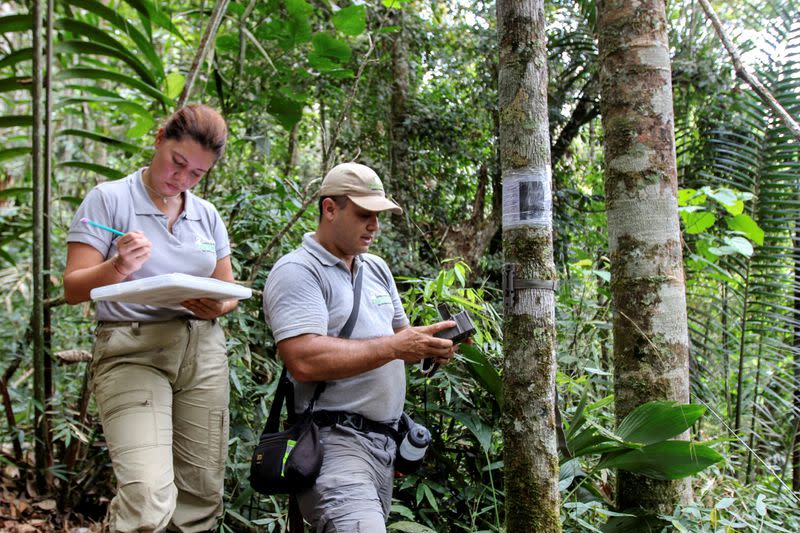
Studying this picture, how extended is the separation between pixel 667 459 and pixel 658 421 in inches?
6.1

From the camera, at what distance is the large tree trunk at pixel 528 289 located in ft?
6.86

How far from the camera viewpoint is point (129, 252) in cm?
204

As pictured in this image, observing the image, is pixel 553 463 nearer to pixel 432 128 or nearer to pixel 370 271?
pixel 370 271

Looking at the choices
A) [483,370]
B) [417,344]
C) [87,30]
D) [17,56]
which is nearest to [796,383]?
[483,370]

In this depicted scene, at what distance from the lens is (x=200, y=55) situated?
10.9 ft

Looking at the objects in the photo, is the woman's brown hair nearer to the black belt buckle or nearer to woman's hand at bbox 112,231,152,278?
woman's hand at bbox 112,231,152,278

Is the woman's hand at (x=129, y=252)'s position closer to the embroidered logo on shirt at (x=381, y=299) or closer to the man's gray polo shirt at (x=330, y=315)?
the man's gray polo shirt at (x=330, y=315)

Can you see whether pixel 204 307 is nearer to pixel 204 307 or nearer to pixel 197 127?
pixel 204 307

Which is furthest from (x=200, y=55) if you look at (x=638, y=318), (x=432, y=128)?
(x=432, y=128)

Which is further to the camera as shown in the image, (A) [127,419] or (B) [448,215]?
(B) [448,215]

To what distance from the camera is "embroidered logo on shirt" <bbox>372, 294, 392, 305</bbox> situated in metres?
2.41

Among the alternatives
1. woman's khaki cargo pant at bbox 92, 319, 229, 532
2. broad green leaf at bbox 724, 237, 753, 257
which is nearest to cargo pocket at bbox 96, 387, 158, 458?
woman's khaki cargo pant at bbox 92, 319, 229, 532

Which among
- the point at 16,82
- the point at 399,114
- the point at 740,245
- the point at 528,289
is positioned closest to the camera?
the point at 528,289

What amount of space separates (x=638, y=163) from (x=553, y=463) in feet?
4.26
